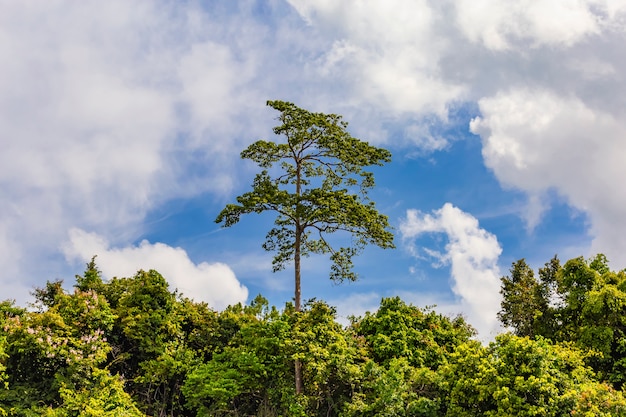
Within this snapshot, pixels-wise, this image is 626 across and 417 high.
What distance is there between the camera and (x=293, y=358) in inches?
773

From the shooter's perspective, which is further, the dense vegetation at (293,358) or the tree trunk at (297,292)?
the tree trunk at (297,292)

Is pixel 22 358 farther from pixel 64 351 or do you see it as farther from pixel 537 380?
pixel 537 380

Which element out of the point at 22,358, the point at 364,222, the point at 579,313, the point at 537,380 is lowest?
the point at 537,380

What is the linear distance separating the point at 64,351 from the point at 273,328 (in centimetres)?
764

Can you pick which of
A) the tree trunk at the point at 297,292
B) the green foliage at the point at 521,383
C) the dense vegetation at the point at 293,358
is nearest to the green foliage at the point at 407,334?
the dense vegetation at the point at 293,358

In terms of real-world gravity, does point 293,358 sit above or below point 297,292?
below

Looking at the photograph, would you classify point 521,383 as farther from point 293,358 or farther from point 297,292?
A: point 297,292

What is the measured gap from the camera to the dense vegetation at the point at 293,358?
16.4 metres

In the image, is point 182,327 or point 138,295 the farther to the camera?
point 182,327

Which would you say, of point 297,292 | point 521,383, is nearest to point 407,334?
point 297,292

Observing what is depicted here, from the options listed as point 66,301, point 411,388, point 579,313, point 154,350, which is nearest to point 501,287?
point 579,313

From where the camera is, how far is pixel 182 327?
24.7 meters

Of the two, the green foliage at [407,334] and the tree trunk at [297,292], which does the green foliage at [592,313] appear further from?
the tree trunk at [297,292]

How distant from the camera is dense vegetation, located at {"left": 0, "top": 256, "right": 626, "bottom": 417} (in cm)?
1641
